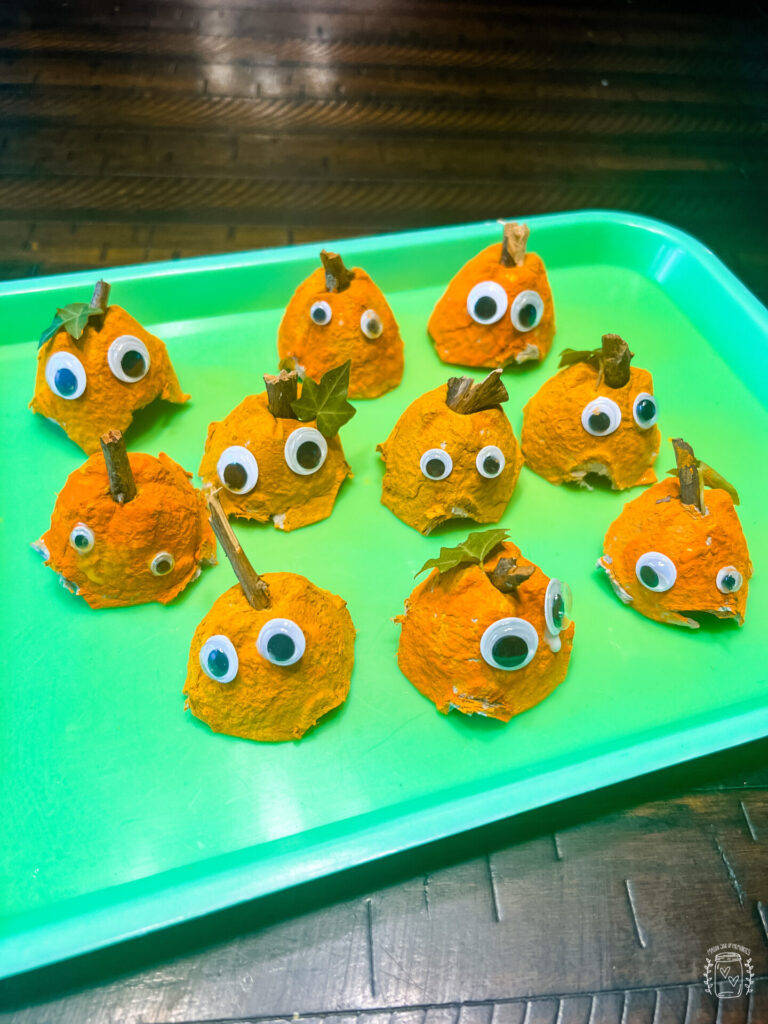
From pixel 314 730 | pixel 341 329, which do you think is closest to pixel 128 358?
pixel 341 329

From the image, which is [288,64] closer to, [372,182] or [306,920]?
[372,182]

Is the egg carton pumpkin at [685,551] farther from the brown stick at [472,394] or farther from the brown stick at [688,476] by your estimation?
the brown stick at [472,394]

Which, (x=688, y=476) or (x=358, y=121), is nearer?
(x=688, y=476)

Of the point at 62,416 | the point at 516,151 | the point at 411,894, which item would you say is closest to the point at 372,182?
the point at 516,151

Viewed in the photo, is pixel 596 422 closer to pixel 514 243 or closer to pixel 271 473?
pixel 514 243

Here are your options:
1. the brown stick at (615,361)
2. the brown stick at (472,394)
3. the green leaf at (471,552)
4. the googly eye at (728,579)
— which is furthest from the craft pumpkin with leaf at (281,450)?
the googly eye at (728,579)

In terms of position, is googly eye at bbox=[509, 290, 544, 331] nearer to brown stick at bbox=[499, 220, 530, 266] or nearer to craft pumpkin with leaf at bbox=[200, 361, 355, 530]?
brown stick at bbox=[499, 220, 530, 266]
